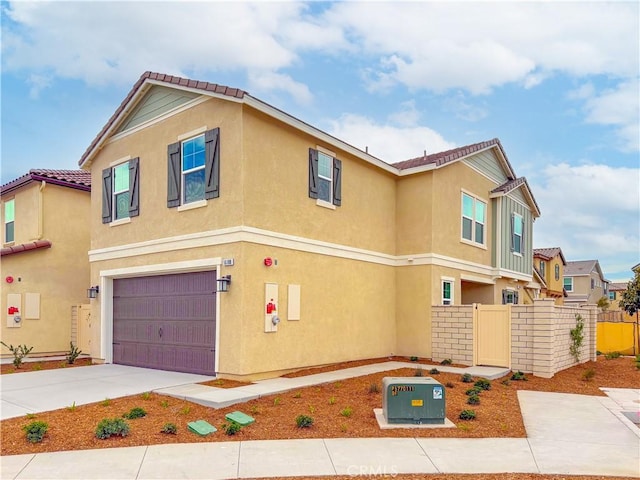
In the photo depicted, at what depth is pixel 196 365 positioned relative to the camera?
1151cm

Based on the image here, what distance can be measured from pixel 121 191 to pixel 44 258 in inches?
185

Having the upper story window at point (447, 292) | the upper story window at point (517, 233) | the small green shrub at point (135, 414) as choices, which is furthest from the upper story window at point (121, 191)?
the upper story window at point (517, 233)

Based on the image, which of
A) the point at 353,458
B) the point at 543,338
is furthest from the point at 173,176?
the point at 543,338

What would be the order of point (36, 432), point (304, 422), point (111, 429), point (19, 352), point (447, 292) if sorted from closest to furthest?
point (36, 432)
point (111, 429)
point (304, 422)
point (19, 352)
point (447, 292)

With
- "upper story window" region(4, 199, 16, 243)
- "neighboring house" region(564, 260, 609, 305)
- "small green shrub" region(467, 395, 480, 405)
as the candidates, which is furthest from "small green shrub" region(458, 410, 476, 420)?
"neighboring house" region(564, 260, 609, 305)

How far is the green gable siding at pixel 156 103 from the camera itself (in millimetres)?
12297

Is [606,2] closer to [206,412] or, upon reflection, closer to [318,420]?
[318,420]

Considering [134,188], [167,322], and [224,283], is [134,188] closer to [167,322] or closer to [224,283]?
[167,322]

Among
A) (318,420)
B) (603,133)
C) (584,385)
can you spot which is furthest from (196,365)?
(603,133)

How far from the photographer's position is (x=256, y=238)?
10828 millimetres

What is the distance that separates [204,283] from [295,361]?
2887 millimetres

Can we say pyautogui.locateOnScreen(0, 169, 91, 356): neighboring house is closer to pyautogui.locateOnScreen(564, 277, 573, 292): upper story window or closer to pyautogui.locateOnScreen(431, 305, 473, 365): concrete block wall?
pyautogui.locateOnScreen(431, 305, 473, 365): concrete block wall

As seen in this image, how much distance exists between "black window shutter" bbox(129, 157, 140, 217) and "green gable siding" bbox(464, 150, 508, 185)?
10.8 m

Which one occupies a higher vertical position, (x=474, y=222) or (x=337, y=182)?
(x=337, y=182)
